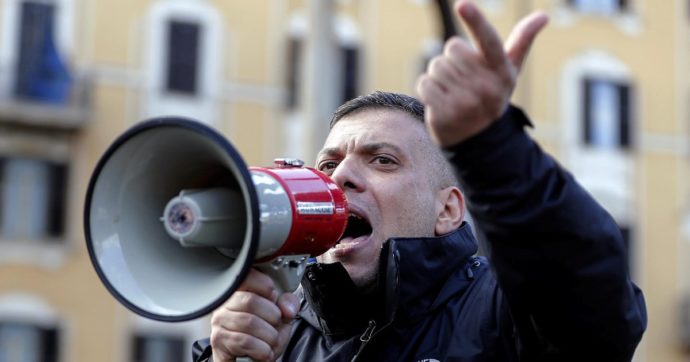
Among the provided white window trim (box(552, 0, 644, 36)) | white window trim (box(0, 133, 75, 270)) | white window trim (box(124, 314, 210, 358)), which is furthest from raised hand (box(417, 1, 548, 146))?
white window trim (box(552, 0, 644, 36))

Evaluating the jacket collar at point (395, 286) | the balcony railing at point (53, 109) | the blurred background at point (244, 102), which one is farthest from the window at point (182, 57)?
the jacket collar at point (395, 286)

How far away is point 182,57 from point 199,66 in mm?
273

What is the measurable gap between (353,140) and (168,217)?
27.4 inches

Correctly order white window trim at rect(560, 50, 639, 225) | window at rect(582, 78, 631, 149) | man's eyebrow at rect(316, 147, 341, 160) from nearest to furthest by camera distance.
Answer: man's eyebrow at rect(316, 147, 341, 160)
white window trim at rect(560, 50, 639, 225)
window at rect(582, 78, 631, 149)

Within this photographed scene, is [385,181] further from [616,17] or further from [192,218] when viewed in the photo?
[616,17]

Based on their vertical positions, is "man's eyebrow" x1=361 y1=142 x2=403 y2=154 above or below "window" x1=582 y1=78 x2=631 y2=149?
below

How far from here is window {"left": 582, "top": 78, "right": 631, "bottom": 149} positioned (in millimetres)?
22047

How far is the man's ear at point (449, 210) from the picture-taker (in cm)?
381

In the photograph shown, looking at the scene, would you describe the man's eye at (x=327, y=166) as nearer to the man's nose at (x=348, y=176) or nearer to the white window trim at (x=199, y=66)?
the man's nose at (x=348, y=176)

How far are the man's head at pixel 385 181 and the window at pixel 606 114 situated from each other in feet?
60.7

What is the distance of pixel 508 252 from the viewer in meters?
2.87

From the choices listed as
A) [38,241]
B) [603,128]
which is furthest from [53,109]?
[603,128]

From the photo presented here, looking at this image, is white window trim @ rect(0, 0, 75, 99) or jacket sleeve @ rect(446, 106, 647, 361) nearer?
jacket sleeve @ rect(446, 106, 647, 361)

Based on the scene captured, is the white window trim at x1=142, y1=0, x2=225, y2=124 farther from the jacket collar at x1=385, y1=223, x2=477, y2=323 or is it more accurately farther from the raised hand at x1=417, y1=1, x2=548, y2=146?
the raised hand at x1=417, y1=1, x2=548, y2=146
